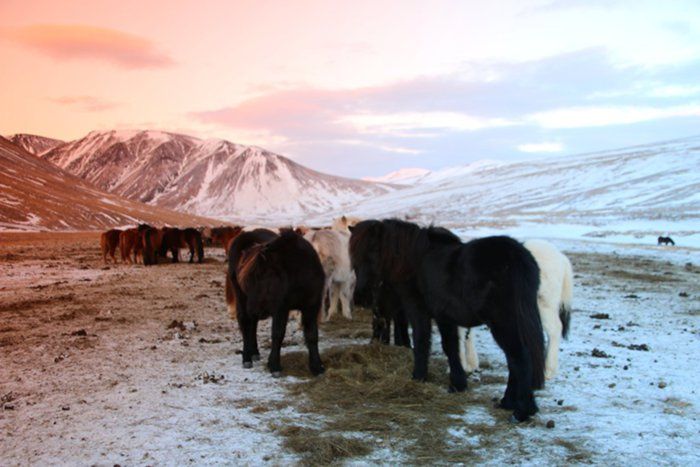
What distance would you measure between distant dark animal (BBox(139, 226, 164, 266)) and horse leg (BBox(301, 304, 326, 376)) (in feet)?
56.7

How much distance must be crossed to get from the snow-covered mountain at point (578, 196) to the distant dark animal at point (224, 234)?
26399 mm

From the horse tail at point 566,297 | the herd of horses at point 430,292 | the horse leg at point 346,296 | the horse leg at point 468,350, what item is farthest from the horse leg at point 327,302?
the horse tail at point 566,297

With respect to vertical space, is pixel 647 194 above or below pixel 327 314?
above

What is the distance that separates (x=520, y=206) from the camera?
291ft

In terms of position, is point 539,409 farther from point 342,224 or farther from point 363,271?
point 342,224

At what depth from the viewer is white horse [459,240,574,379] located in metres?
6.85

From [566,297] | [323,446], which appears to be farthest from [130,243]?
[323,446]

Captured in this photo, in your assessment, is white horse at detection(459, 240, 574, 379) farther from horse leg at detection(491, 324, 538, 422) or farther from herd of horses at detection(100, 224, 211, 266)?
herd of horses at detection(100, 224, 211, 266)

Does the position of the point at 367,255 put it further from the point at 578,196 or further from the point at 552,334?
the point at 578,196

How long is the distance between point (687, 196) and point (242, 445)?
79752 mm

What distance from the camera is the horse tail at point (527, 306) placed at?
5383 millimetres

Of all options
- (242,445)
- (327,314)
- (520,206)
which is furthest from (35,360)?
(520,206)

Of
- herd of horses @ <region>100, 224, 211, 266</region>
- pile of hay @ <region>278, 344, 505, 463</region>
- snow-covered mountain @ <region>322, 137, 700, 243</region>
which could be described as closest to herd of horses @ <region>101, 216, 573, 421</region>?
pile of hay @ <region>278, 344, 505, 463</region>

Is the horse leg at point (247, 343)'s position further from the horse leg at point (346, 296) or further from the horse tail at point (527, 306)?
the horse leg at point (346, 296)
